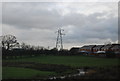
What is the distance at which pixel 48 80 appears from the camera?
21641mm

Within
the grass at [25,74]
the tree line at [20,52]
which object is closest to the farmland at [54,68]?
the grass at [25,74]

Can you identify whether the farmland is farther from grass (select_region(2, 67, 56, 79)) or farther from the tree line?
the tree line

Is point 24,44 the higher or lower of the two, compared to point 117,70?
higher

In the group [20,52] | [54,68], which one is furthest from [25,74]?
[20,52]

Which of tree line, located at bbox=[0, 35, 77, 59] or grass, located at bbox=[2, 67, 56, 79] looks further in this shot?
tree line, located at bbox=[0, 35, 77, 59]

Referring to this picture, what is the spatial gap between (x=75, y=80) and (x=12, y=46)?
57.7 meters

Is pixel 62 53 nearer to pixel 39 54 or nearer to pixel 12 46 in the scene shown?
pixel 39 54

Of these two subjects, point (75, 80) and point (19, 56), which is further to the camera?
point (19, 56)

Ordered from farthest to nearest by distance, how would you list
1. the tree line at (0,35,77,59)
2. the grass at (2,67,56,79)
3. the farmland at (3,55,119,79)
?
the tree line at (0,35,77,59)
the farmland at (3,55,119,79)
the grass at (2,67,56,79)

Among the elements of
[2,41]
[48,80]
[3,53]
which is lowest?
[48,80]

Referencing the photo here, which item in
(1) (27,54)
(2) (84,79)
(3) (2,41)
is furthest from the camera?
(3) (2,41)

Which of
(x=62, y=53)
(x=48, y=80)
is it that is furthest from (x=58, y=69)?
(x=62, y=53)

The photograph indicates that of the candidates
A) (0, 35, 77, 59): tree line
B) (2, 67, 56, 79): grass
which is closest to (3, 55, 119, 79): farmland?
(2, 67, 56, 79): grass

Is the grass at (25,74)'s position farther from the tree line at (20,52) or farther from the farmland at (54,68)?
the tree line at (20,52)
